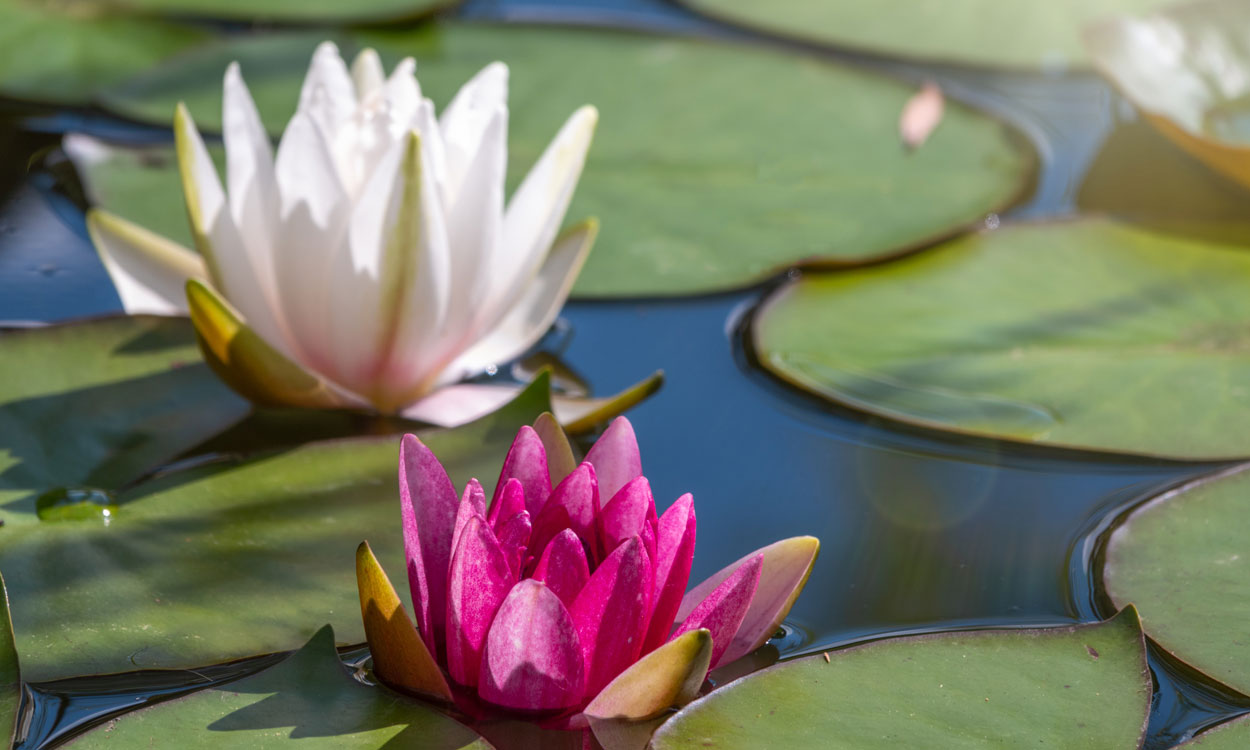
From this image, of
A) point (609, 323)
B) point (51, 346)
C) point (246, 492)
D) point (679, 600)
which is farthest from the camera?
point (609, 323)

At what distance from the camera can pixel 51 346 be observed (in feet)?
4.41

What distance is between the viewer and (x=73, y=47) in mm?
2207

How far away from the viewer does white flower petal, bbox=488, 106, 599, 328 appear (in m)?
1.32

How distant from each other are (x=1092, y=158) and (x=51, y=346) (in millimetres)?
1863

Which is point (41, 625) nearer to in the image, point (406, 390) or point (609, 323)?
point (406, 390)

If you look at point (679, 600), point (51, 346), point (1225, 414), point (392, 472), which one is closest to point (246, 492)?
point (392, 472)

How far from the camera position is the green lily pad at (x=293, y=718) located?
0.83 m

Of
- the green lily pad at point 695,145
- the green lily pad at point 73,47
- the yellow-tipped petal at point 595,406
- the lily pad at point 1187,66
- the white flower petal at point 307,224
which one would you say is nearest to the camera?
the white flower petal at point 307,224

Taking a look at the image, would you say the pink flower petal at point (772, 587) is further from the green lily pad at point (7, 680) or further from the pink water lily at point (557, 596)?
the green lily pad at point (7, 680)

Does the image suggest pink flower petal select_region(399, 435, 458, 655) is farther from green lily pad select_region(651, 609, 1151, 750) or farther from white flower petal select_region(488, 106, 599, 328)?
white flower petal select_region(488, 106, 599, 328)

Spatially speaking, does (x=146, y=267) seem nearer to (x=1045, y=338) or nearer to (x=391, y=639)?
(x=391, y=639)

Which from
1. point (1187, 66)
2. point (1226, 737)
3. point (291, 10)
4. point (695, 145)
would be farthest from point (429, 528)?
point (291, 10)

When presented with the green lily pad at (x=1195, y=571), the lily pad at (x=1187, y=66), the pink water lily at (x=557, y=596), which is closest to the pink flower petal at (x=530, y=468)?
the pink water lily at (x=557, y=596)

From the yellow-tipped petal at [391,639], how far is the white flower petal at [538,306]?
0.57 meters
